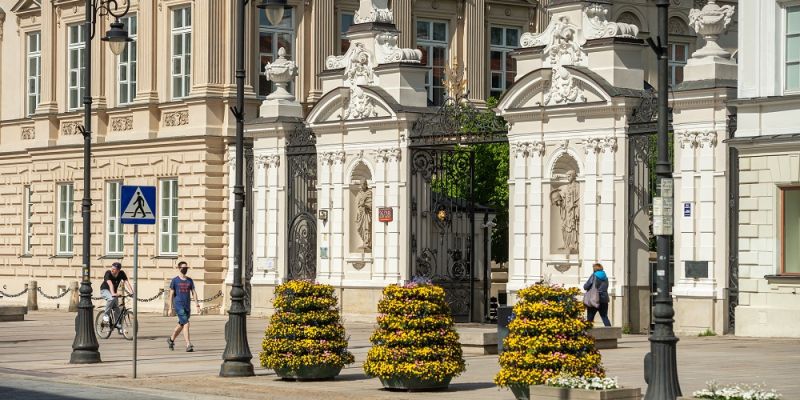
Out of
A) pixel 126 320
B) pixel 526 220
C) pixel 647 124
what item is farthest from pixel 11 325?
pixel 647 124

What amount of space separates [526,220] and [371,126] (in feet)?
18.3

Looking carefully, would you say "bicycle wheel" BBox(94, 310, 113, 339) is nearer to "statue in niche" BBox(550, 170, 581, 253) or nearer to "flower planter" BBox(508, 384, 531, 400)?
"statue in niche" BBox(550, 170, 581, 253)

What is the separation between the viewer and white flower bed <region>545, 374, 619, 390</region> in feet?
64.2

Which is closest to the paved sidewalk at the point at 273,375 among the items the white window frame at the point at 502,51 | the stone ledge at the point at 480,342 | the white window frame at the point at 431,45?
the stone ledge at the point at 480,342

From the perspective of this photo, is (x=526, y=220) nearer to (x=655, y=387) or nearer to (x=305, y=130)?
(x=305, y=130)

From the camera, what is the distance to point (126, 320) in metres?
38.6

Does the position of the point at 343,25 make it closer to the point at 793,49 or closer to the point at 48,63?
the point at 48,63

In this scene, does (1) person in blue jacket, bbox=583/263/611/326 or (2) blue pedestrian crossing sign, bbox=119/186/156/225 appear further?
(1) person in blue jacket, bbox=583/263/611/326

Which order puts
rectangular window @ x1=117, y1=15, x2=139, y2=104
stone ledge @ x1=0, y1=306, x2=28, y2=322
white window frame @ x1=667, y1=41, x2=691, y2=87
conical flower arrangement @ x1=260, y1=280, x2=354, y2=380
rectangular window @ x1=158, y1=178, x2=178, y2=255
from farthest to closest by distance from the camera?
white window frame @ x1=667, y1=41, x2=691, y2=87 → rectangular window @ x1=117, y1=15, x2=139, y2=104 → rectangular window @ x1=158, y1=178, x2=178, y2=255 → stone ledge @ x1=0, y1=306, x2=28, y2=322 → conical flower arrangement @ x1=260, y1=280, x2=354, y2=380

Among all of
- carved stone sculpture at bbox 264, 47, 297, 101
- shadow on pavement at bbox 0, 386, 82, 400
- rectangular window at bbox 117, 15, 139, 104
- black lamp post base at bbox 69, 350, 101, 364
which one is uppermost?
rectangular window at bbox 117, 15, 139, 104

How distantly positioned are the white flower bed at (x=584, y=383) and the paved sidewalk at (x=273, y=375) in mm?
2022

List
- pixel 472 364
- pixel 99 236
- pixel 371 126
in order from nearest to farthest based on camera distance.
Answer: pixel 472 364 < pixel 371 126 < pixel 99 236

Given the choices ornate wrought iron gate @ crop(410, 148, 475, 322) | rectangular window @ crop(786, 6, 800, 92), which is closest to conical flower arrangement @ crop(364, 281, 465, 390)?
rectangular window @ crop(786, 6, 800, 92)

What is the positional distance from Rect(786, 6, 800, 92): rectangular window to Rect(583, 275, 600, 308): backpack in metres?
5.32
